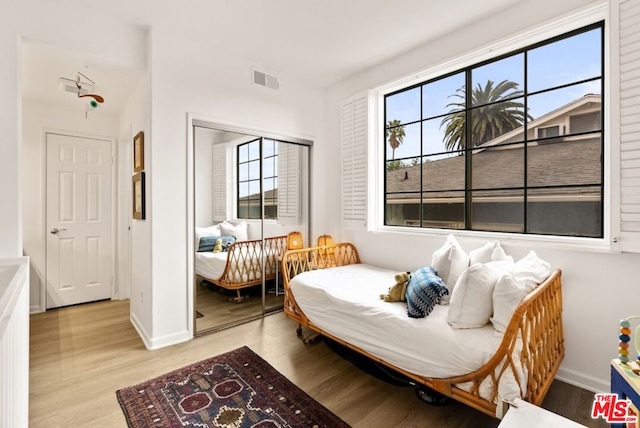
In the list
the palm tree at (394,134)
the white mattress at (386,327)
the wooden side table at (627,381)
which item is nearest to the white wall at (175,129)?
the white mattress at (386,327)

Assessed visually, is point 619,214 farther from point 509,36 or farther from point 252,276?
point 252,276

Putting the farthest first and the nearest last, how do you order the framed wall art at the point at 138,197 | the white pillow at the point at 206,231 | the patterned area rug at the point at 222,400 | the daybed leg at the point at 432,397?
the white pillow at the point at 206,231 → the framed wall art at the point at 138,197 → the daybed leg at the point at 432,397 → the patterned area rug at the point at 222,400

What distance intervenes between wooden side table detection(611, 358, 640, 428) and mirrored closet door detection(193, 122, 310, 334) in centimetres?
282

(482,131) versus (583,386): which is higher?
(482,131)

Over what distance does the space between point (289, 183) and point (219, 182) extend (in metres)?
0.84

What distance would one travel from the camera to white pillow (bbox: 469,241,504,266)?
2.30m

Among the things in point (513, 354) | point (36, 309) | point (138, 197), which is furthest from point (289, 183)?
point (36, 309)

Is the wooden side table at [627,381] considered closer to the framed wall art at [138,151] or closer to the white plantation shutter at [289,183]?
the white plantation shutter at [289,183]

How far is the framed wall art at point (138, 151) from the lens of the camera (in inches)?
113

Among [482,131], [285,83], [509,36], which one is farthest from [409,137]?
[285,83]

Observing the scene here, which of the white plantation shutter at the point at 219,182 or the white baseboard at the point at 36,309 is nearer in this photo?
the white plantation shutter at the point at 219,182

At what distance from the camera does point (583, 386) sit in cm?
204

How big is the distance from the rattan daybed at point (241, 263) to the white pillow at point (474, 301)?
2137mm

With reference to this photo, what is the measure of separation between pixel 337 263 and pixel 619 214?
238cm
